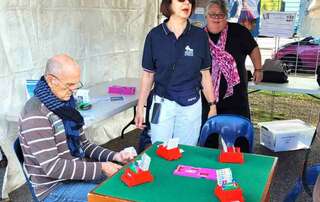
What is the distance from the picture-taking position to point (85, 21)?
3271 mm

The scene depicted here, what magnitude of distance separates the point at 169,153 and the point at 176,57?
63cm

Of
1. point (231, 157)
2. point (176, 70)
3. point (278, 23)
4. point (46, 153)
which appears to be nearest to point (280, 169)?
point (278, 23)

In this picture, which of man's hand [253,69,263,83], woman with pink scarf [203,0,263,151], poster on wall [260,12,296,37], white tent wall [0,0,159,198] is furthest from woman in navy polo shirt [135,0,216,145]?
poster on wall [260,12,296,37]

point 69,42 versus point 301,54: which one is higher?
point 69,42

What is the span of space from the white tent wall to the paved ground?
0.32 feet

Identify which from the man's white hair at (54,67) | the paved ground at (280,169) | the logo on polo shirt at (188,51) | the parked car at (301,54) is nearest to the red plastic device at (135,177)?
the man's white hair at (54,67)

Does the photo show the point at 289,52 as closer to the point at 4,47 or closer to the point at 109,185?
the point at 4,47

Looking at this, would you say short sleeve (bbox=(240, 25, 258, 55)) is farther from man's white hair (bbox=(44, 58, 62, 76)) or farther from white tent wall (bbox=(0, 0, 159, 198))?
man's white hair (bbox=(44, 58, 62, 76))

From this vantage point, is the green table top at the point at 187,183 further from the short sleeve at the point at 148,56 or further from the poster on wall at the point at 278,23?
the poster on wall at the point at 278,23

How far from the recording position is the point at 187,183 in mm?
1397

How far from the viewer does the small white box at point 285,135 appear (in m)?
3.53

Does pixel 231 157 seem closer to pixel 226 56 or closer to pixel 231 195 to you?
pixel 231 195

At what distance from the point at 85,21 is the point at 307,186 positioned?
2.23 metres

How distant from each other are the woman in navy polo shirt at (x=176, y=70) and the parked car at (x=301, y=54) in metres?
2.49
